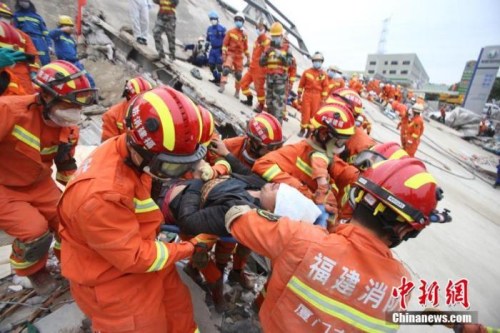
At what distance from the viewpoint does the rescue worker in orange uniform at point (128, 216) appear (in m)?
1.42

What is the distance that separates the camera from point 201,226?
1896 mm

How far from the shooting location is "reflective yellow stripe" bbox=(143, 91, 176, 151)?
146cm

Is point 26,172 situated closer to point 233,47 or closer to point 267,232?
point 267,232

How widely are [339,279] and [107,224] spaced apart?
1119 mm

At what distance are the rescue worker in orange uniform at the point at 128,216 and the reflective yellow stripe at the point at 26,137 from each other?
3.30 feet

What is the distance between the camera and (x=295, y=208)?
1.80m

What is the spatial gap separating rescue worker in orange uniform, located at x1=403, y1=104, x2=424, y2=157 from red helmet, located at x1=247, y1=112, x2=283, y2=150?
6348 millimetres

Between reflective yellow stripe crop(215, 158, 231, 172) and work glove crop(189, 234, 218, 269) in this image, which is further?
reflective yellow stripe crop(215, 158, 231, 172)

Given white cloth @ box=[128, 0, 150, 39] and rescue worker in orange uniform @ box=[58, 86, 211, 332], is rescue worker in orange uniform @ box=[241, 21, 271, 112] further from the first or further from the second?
rescue worker in orange uniform @ box=[58, 86, 211, 332]

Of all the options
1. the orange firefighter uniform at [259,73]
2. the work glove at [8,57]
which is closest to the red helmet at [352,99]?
the orange firefighter uniform at [259,73]

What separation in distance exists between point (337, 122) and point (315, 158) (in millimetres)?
424

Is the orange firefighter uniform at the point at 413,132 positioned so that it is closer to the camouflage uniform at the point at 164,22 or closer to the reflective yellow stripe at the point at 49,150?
the camouflage uniform at the point at 164,22

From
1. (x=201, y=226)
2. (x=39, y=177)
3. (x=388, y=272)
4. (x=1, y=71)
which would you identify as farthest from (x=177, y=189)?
(x=1, y=71)

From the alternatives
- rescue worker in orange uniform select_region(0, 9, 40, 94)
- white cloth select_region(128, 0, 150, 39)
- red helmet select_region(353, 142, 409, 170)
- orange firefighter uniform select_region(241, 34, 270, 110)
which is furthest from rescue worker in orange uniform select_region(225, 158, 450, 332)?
white cloth select_region(128, 0, 150, 39)
